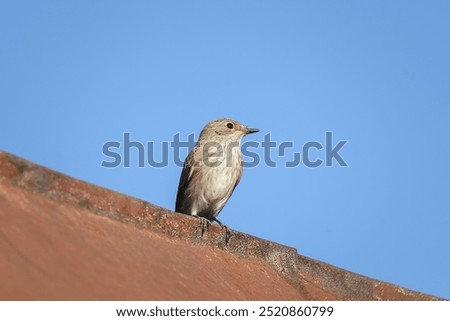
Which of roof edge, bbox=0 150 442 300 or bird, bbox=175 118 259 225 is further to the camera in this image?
bird, bbox=175 118 259 225

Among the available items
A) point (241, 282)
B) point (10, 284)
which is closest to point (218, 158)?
point (241, 282)

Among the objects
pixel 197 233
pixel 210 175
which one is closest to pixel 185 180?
pixel 210 175

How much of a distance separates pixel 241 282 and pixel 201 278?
493 mm

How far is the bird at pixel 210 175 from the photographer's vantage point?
1038 centimetres

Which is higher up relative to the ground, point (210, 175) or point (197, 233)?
point (210, 175)

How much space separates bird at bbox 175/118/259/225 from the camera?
1038 centimetres

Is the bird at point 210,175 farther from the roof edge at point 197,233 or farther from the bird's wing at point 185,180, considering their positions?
the roof edge at point 197,233

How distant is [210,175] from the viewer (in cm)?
1036

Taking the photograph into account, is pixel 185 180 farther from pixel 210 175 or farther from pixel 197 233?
pixel 197 233

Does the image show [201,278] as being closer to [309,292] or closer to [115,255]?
[115,255]

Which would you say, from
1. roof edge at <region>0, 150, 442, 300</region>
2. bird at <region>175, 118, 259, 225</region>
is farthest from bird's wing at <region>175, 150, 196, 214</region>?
roof edge at <region>0, 150, 442, 300</region>

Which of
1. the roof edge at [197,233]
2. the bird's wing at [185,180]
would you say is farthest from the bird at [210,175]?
the roof edge at [197,233]

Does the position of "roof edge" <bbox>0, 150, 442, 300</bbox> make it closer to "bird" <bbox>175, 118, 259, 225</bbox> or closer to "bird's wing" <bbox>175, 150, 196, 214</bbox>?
"bird" <bbox>175, 118, 259, 225</bbox>

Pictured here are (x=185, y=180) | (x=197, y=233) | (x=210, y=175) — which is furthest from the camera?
(x=185, y=180)
